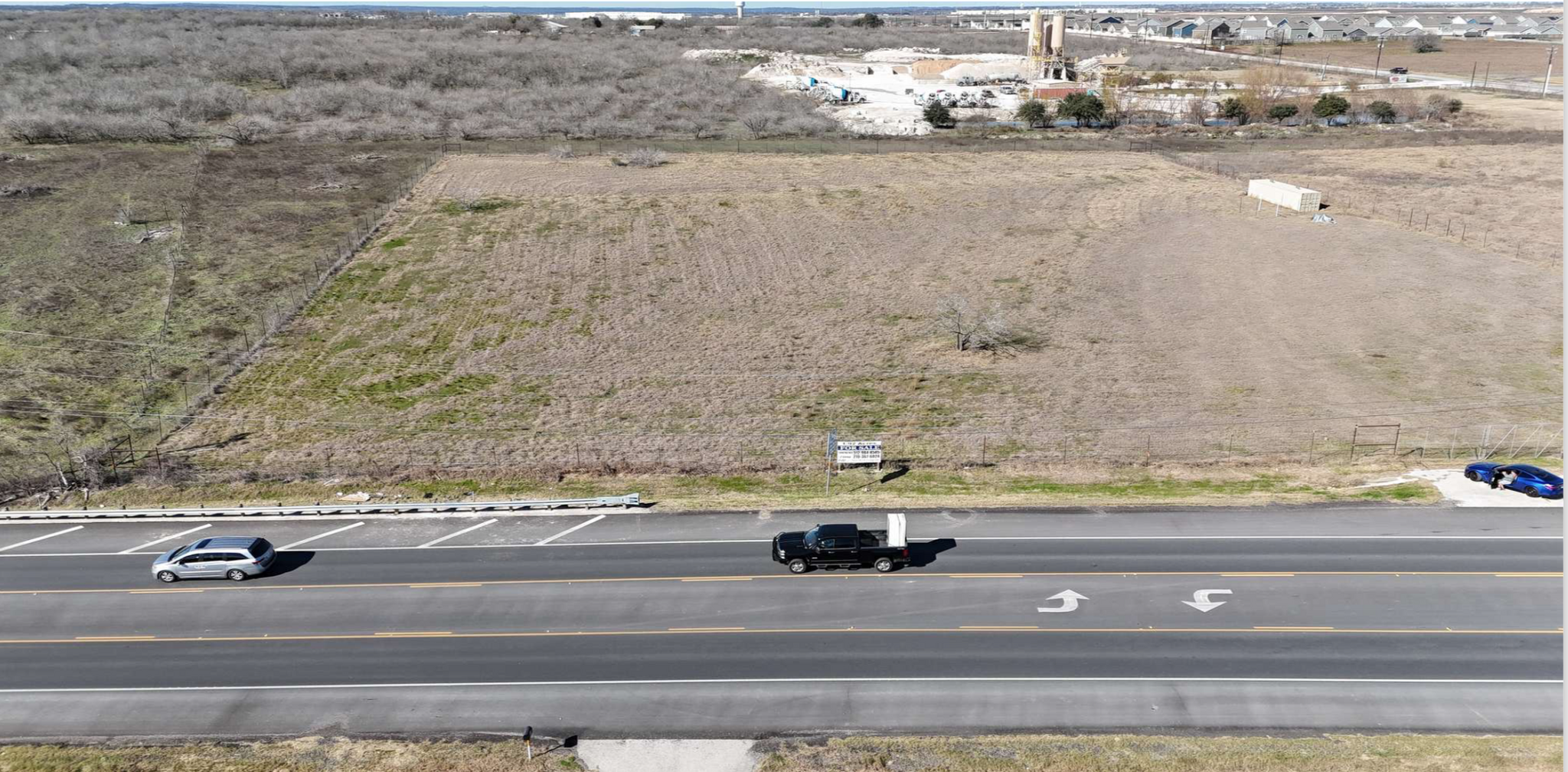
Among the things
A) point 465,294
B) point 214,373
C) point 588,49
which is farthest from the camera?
point 588,49

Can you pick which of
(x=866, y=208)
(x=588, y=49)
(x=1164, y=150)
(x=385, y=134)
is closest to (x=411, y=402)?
(x=866, y=208)

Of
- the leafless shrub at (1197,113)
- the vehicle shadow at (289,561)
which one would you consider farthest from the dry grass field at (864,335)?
the leafless shrub at (1197,113)

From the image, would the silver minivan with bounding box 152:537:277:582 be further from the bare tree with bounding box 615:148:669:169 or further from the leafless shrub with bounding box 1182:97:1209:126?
the leafless shrub with bounding box 1182:97:1209:126

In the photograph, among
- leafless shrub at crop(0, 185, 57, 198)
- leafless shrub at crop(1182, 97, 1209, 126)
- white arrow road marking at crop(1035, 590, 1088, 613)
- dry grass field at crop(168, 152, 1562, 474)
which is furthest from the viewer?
leafless shrub at crop(1182, 97, 1209, 126)

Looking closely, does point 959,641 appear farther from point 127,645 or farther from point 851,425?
point 127,645

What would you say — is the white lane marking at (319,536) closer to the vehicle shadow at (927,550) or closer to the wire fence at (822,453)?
the wire fence at (822,453)

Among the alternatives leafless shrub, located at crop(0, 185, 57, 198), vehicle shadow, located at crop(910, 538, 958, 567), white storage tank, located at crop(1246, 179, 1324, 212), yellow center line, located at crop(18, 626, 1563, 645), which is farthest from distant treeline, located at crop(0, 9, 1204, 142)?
yellow center line, located at crop(18, 626, 1563, 645)
